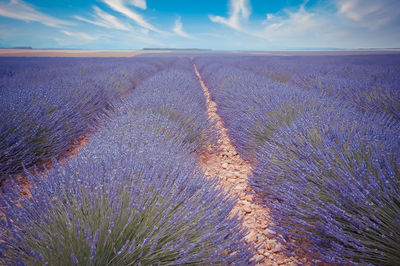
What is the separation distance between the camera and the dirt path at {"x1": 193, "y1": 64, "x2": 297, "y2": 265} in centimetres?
139

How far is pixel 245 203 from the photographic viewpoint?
6.33 feet

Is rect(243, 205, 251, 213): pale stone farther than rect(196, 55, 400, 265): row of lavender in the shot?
Yes

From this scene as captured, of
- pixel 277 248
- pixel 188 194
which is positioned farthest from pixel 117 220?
pixel 277 248

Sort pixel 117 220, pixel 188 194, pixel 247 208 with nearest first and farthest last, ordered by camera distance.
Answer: pixel 117 220, pixel 188 194, pixel 247 208

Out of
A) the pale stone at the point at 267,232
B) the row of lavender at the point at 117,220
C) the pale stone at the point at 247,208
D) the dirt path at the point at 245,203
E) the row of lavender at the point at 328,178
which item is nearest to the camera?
the row of lavender at the point at 117,220

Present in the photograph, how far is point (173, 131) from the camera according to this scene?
2.23 m

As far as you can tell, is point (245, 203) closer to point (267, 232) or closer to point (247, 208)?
point (247, 208)

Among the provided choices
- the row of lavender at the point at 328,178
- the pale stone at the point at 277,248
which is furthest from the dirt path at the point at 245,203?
the row of lavender at the point at 328,178

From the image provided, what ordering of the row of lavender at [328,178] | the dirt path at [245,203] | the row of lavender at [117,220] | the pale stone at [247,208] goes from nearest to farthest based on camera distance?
1. the row of lavender at [117,220]
2. the row of lavender at [328,178]
3. the dirt path at [245,203]
4. the pale stone at [247,208]

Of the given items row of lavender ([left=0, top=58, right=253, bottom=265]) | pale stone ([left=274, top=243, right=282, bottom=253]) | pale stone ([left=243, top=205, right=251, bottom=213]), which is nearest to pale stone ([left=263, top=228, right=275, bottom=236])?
pale stone ([left=274, top=243, right=282, bottom=253])

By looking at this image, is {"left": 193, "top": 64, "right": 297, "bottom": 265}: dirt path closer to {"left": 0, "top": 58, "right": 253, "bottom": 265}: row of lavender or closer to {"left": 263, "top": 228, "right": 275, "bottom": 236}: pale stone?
{"left": 263, "top": 228, "right": 275, "bottom": 236}: pale stone

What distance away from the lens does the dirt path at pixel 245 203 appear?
4.55ft

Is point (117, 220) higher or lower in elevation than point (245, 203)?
higher

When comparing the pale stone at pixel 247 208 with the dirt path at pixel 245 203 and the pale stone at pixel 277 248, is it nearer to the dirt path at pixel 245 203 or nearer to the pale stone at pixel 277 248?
the dirt path at pixel 245 203
